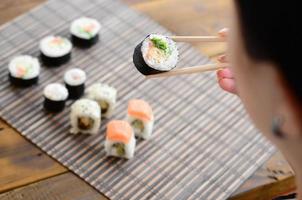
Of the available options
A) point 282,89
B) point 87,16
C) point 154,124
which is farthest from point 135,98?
point 282,89

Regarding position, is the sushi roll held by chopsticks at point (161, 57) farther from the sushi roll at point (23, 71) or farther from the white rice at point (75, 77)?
the sushi roll at point (23, 71)

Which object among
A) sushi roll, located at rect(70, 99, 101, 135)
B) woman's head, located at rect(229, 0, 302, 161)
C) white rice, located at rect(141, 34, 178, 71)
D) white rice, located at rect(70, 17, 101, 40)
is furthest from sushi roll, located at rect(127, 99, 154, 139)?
woman's head, located at rect(229, 0, 302, 161)

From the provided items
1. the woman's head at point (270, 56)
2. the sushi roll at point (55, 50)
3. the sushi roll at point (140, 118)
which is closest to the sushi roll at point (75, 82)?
the sushi roll at point (55, 50)

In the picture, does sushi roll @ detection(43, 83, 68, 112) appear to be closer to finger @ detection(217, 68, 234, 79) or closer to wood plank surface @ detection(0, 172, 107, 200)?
wood plank surface @ detection(0, 172, 107, 200)

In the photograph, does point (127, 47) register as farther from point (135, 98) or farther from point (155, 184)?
point (155, 184)

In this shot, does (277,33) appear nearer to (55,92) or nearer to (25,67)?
(55,92)
